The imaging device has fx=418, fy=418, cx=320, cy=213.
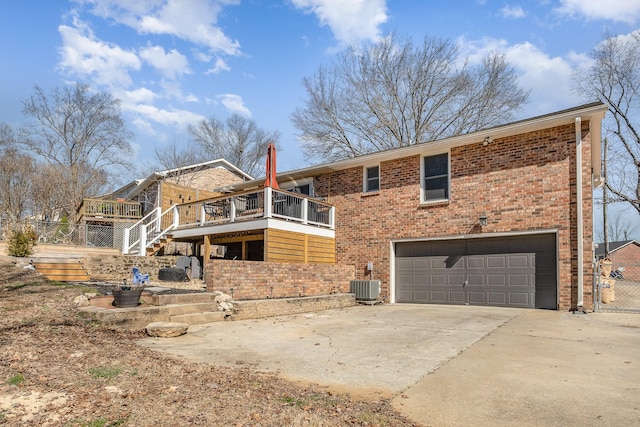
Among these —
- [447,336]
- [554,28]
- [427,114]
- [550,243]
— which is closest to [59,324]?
[447,336]

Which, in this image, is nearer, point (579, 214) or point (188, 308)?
point (188, 308)

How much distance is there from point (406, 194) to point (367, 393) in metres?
10.5

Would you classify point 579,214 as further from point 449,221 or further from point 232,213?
point 232,213

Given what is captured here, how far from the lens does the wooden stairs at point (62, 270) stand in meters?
11.1

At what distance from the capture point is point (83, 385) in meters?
3.85

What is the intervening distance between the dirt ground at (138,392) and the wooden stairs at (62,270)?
19.4 feet

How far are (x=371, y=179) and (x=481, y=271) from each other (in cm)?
490

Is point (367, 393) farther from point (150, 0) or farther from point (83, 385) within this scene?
point (150, 0)

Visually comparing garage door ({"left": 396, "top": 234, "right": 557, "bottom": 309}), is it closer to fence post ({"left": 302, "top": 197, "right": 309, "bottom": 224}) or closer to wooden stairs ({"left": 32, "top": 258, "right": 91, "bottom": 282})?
fence post ({"left": 302, "top": 197, "right": 309, "bottom": 224})

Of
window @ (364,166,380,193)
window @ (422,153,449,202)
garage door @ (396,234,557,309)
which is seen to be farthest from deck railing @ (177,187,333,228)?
A: window @ (422,153,449,202)

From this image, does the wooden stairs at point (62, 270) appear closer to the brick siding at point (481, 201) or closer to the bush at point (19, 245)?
the bush at point (19, 245)

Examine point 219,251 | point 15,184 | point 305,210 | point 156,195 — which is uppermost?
point 15,184

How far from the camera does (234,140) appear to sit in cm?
4134

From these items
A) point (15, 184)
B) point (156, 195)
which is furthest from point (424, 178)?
point (15, 184)
